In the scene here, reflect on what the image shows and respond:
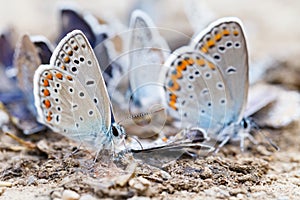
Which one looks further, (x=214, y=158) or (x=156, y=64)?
(x=156, y=64)

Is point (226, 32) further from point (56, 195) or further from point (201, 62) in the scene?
point (56, 195)

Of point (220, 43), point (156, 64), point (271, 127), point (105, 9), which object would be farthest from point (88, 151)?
point (105, 9)

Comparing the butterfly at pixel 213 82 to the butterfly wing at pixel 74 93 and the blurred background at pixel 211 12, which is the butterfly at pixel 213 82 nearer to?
the butterfly wing at pixel 74 93

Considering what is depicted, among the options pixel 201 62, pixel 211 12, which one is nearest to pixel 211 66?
pixel 201 62

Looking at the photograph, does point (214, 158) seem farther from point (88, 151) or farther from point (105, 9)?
point (105, 9)

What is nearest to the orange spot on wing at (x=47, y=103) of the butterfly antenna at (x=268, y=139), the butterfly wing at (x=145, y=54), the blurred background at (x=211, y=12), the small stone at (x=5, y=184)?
the small stone at (x=5, y=184)

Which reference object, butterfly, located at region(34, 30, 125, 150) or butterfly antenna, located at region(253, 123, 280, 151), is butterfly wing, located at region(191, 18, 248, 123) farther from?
butterfly, located at region(34, 30, 125, 150)

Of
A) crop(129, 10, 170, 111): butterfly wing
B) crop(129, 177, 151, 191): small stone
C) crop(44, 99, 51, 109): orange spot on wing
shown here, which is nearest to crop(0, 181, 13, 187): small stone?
crop(44, 99, 51, 109): orange spot on wing
